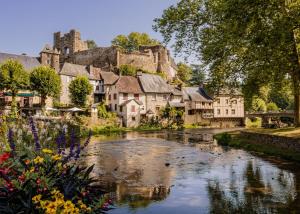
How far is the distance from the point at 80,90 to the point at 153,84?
18.9m

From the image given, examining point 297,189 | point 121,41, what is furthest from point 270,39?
point 121,41

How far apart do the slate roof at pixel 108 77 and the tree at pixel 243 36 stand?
1883 inches

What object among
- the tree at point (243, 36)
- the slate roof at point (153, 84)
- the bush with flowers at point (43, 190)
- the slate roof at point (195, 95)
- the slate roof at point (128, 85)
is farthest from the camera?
the slate roof at point (195, 95)

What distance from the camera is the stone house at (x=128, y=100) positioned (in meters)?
73.2

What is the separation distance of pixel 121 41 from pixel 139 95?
1719 inches

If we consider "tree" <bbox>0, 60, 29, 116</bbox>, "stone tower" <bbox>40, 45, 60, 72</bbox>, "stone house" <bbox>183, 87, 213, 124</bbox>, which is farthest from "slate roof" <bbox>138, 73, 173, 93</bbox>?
"tree" <bbox>0, 60, 29, 116</bbox>

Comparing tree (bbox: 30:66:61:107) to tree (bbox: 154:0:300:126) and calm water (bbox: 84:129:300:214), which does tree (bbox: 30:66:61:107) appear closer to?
tree (bbox: 154:0:300:126)

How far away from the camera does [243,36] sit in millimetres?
24766

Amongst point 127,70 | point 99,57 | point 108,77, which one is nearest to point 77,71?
point 108,77

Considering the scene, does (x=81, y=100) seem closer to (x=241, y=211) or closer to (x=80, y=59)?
(x=80, y=59)

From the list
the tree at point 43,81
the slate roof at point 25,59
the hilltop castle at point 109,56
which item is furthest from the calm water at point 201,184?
the hilltop castle at point 109,56

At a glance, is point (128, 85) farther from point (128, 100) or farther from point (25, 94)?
point (25, 94)

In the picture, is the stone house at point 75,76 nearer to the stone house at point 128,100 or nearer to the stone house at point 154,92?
the stone house at point 128,100

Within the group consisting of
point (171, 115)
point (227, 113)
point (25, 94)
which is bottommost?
point (171, 115)
